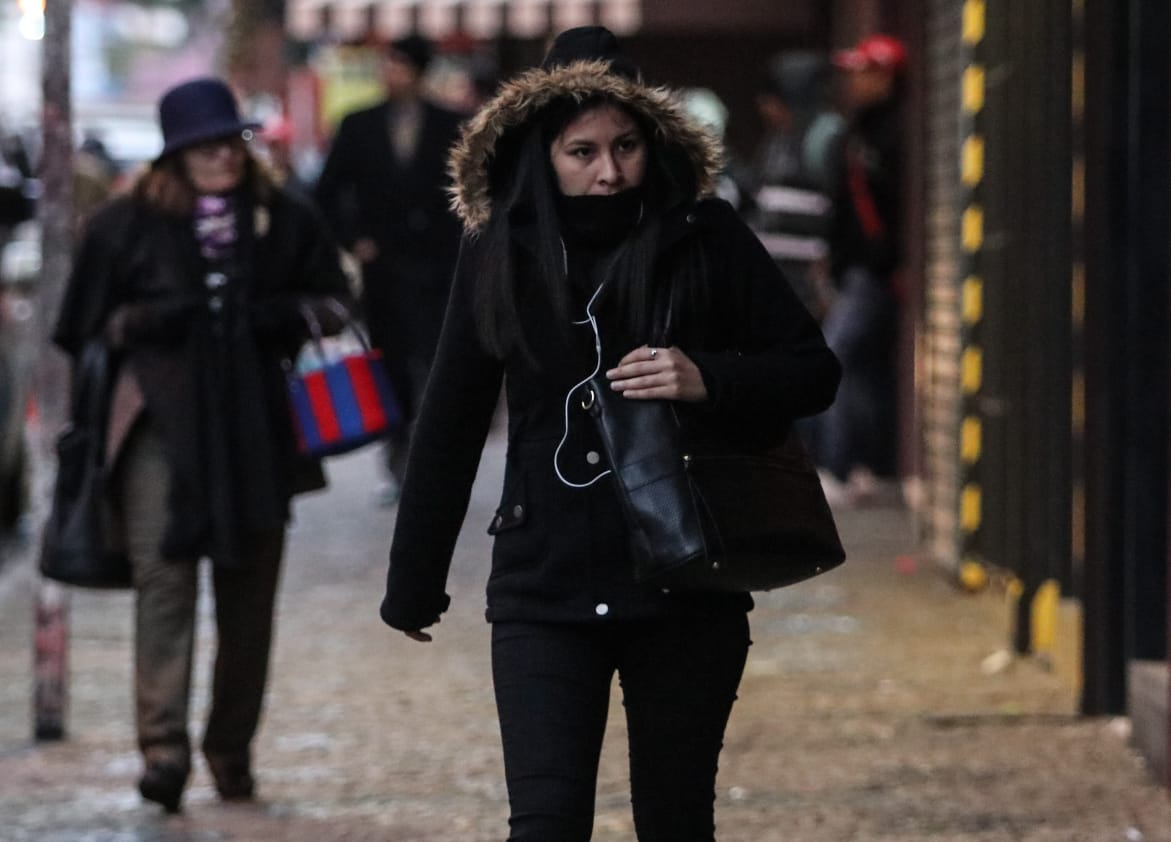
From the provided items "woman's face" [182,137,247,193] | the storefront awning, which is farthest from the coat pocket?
the storefront awning

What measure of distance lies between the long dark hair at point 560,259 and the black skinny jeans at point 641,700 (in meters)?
0.48

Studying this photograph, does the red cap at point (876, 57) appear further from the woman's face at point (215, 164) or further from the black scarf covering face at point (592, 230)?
the black scarf covering face at point (592, 230)

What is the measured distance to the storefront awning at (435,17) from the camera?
17.8 m

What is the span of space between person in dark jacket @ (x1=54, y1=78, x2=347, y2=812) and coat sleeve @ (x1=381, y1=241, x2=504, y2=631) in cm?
234

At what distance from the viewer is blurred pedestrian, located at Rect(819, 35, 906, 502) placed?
1277cm

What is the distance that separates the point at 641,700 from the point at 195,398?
2780mm

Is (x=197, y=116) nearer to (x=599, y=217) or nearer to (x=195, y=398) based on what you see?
(x=195, y=398)

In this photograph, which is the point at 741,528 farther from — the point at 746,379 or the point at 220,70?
the point at 220,70

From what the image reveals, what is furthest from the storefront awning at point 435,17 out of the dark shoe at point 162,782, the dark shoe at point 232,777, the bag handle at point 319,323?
the dark shoe at point 162,782

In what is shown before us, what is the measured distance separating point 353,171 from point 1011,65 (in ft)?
14.2

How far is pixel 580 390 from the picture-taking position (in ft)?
14.3

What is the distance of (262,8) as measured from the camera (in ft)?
122

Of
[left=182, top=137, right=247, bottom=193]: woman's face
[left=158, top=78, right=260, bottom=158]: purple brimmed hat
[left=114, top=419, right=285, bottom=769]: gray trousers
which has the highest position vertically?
[left=158, top=78, right=260, bottom=158]: purple brimmed hat

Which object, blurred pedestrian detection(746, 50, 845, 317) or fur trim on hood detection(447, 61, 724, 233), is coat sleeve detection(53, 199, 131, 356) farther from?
blurred pedestrian detection(746, 50, 845, 317)
